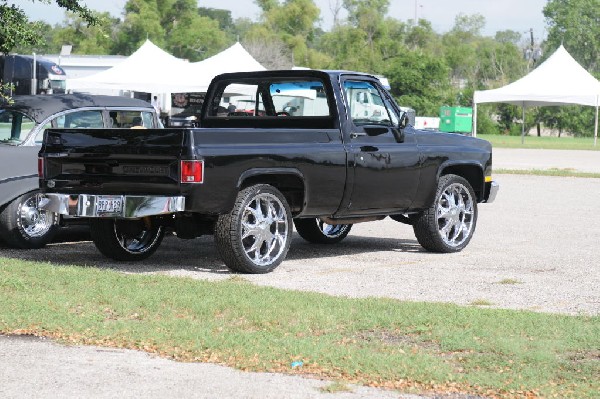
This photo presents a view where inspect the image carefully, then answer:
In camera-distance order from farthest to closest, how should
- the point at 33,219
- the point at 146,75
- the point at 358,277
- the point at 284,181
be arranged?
1. the point at 146,75
2. the point at 33,219
3. the point at 284,181
4. the point at 358,277

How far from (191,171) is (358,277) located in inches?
72.7

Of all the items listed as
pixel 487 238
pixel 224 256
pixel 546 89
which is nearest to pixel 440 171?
pixel 487 238

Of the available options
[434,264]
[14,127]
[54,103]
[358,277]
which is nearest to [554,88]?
[434,264]

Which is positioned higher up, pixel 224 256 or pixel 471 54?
pixel 471 54

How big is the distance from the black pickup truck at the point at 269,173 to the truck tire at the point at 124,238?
0.01 meters

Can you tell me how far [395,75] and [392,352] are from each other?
67.6 meters

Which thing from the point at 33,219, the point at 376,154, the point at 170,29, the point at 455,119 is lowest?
the point at 33,219

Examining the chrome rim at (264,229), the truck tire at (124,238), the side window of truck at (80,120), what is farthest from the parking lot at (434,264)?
the side window of truck at (80,120)

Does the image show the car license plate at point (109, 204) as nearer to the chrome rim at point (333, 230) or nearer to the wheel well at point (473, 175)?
the chrome rim at point (333, 230)

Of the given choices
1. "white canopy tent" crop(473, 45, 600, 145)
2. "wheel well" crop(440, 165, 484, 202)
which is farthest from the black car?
"white canopy tent" crop(473, 45, 600, 145)

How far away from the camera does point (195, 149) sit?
33.8 ft

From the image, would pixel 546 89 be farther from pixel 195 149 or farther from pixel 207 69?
pixel 195 149

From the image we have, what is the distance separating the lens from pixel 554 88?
149ft

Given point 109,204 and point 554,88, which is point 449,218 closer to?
point 109,204
